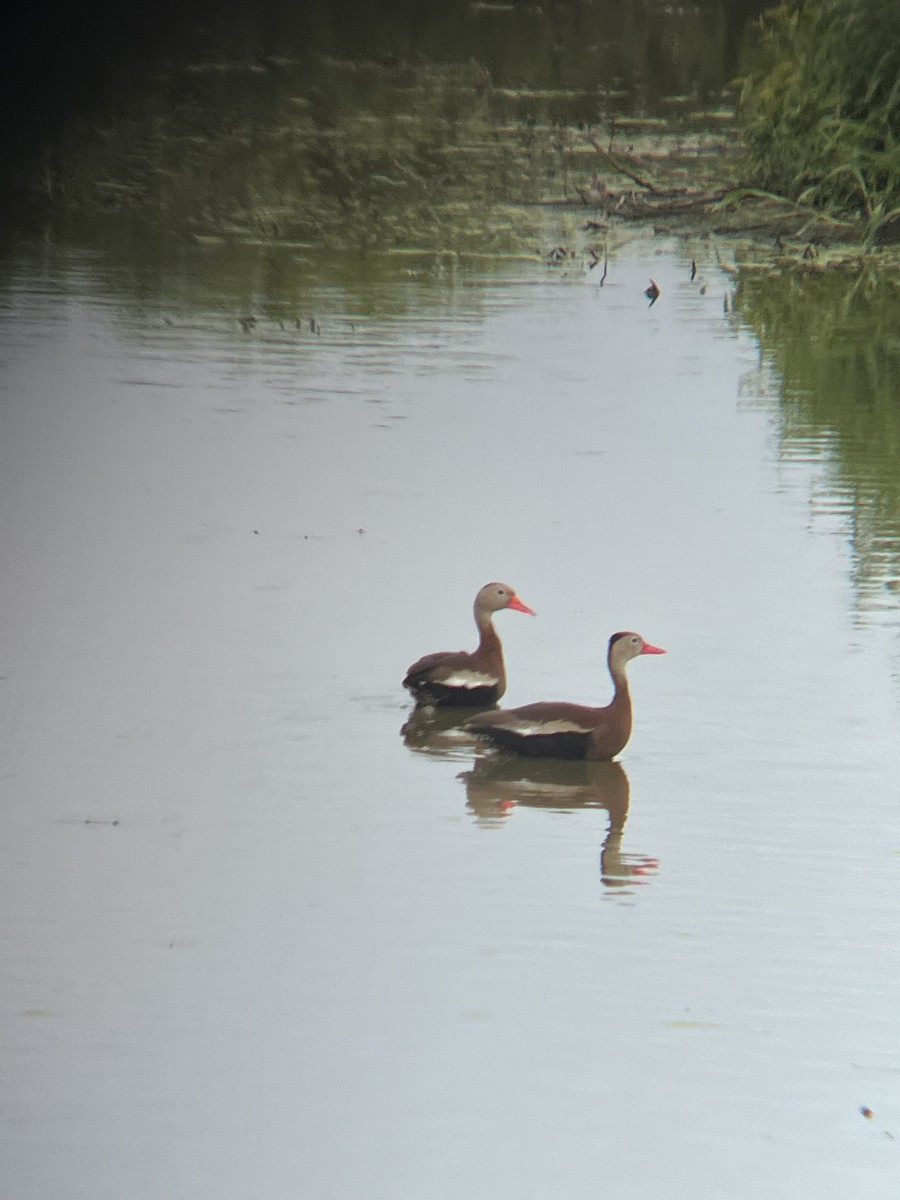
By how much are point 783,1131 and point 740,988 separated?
67cm

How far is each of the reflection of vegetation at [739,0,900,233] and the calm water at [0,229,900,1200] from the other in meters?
4.57

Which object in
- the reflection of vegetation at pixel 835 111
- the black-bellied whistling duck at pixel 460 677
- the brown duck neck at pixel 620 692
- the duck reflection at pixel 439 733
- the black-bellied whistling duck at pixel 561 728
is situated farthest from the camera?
the reflection of vegetation at pixel 835 111

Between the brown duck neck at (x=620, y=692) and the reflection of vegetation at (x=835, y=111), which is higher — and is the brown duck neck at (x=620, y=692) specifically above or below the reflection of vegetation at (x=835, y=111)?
below

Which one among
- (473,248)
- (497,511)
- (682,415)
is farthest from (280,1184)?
(473,248)

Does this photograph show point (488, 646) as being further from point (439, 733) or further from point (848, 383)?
point (848, 383)

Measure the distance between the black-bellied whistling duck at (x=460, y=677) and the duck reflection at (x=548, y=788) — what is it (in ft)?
0.94

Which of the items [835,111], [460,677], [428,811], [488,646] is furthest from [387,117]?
[428,811]

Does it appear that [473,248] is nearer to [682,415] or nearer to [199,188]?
[199,188]

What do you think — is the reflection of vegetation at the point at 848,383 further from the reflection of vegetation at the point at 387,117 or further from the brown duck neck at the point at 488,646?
the reflection of vegetation at the point at 387,117

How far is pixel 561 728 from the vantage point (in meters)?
7.11

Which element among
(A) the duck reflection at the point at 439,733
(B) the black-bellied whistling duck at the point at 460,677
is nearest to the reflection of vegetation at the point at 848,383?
(B) the black-bellied whistling duck at the point at 460,677

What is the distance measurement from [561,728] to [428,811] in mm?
630

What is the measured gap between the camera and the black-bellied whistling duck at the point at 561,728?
23.2 feet

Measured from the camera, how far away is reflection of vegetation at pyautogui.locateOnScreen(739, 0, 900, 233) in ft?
53.8
